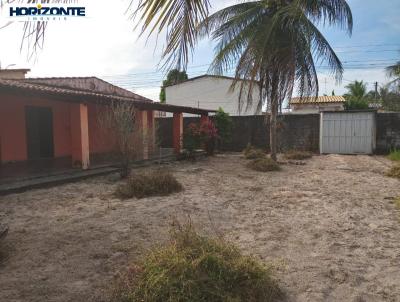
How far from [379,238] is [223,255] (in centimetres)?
258

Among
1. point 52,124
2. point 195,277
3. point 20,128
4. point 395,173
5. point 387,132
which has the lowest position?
point 395,173

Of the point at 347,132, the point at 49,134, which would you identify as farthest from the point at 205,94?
the point at 49,134

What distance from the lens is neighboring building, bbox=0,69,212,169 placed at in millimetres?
9023

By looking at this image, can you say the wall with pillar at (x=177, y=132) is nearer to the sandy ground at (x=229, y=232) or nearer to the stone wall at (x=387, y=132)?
the sandy ground at (x=229, y=232)

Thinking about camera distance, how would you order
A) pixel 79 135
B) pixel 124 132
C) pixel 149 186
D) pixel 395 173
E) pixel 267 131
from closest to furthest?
pixel 149 186 → pixel 124 132 → pixel 395 173 → pixel 79 135 → pixel 267 131

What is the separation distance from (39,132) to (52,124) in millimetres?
595

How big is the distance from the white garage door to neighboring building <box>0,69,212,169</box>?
7.90 m

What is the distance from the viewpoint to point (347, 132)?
1589cm

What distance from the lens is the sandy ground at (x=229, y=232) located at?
121 inches

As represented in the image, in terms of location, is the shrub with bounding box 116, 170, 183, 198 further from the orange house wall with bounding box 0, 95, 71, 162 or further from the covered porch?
the orange house wall with bounding box 0, 95, 71, 162

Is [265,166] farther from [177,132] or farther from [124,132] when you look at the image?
[177,132]

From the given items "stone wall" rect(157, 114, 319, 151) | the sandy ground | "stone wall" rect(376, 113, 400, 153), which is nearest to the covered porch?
the sandy ground

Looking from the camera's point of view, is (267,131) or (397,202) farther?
(267,131)

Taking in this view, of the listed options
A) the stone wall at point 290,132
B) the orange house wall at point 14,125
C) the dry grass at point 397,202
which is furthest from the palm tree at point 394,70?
the orange house wall at point 14,125
